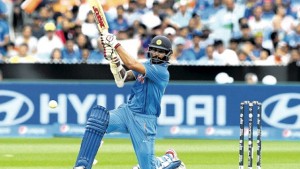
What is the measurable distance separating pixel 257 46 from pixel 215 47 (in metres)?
0.96

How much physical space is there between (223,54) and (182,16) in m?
2.00

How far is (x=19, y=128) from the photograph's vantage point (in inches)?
653

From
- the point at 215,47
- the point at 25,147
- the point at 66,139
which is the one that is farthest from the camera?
the point at 215,47

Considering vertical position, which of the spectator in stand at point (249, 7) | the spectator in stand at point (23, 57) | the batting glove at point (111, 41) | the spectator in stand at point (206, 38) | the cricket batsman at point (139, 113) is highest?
the spectator in stand at point (249, 7)

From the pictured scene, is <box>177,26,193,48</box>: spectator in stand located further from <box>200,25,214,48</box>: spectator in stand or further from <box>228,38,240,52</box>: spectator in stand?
<box>228,38,240,52</box>: spectator in stand

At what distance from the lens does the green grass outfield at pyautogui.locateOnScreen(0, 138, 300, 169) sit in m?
12.9

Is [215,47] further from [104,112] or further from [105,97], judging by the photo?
[104,112]

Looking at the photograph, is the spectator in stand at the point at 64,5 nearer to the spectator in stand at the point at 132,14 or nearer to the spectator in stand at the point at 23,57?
the spectator in stand at the point at 132,14

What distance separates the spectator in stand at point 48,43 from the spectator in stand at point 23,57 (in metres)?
0.37

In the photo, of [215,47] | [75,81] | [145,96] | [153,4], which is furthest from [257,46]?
[145,96]

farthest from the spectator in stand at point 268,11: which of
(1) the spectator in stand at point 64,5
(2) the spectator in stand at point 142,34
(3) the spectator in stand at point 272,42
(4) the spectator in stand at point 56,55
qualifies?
(4) the spectator in stand at point 56,55

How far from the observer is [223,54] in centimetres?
1842

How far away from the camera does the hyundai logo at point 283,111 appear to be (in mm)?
16625

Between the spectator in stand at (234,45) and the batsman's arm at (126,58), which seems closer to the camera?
the batsman's arm at (126,58)
